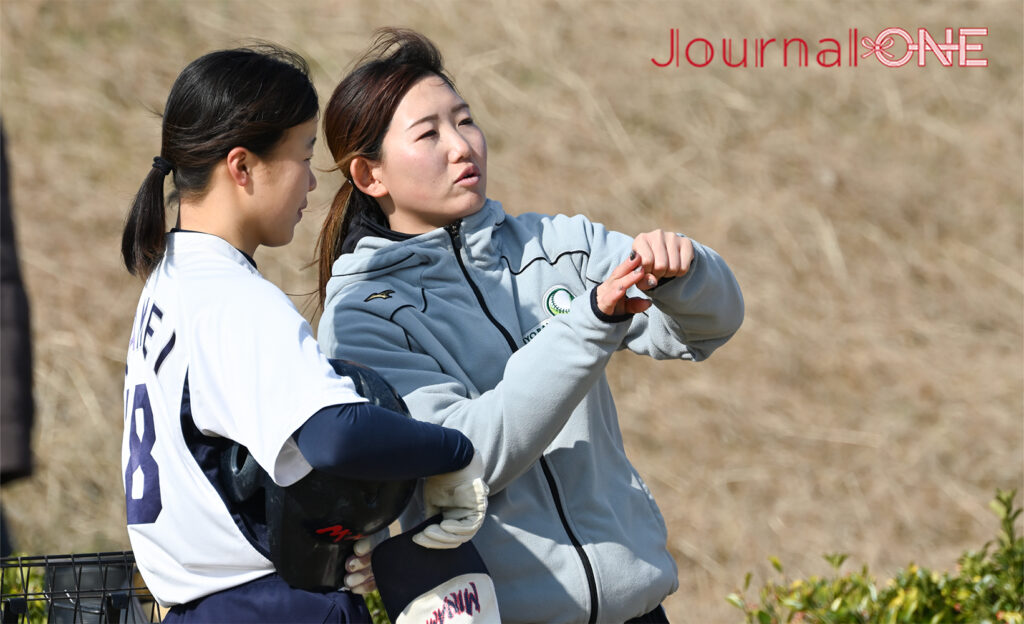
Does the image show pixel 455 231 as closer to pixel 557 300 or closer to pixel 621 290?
pixel 557 300

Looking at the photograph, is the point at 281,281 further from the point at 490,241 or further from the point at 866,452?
the point at 490,241

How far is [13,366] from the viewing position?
7.92ft

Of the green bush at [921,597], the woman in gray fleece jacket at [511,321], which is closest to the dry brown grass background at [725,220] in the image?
the green bush at [921,597]

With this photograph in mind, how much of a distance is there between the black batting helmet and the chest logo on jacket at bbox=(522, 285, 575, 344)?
0.48m

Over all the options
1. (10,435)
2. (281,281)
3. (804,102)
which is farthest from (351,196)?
(804,102)

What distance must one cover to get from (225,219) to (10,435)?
0.70m

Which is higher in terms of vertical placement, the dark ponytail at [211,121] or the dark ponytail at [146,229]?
the dark ponytail at [211,121]

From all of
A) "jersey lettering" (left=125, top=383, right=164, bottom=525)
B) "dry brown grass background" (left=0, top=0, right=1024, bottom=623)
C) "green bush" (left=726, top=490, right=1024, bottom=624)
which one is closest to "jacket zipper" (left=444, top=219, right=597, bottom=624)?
"jersey lettering" (left=125, top=383, right=164, bottom=525)

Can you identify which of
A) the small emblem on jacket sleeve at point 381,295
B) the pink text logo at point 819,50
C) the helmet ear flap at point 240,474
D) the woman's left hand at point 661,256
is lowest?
the helmet ear flap at point 240,474

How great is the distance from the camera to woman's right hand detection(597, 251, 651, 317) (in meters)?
1.97

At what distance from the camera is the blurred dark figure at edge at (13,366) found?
2.27 m

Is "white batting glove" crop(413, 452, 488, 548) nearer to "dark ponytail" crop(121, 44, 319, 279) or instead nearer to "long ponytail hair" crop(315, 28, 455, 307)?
"dark ponytail" crop(121, 44, 319, 279)

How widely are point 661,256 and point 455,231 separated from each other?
51 centimetres

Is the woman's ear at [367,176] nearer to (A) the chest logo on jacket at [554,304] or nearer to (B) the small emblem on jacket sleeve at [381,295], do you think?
(B) the small emblem on jacket sleeve at [381,295]
